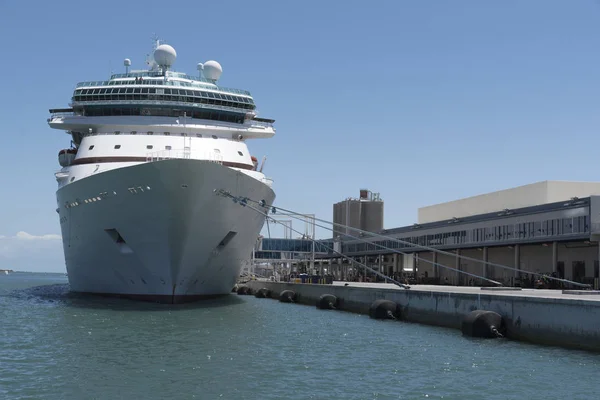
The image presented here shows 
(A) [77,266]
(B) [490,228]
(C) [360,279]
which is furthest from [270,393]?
(C) [360,279]

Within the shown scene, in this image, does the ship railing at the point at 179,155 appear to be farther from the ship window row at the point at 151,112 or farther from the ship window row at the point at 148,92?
the ship window row at the point at 148,92

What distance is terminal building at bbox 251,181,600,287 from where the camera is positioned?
39500mm

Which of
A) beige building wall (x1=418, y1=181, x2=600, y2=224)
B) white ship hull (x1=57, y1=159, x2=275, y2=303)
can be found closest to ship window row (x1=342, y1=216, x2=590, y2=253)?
beige building wall (x1=418, y1=181, x2=600, y2=224)

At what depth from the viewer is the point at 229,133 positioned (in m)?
42.8

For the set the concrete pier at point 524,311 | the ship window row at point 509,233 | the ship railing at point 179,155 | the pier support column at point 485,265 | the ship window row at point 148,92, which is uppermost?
the ship window row at point 148,92

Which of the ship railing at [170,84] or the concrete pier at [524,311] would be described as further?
the ship railing at [170,84]

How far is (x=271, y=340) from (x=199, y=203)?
10.2 meters

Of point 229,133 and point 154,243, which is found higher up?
point 229,133

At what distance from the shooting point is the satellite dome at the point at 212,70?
49781mm

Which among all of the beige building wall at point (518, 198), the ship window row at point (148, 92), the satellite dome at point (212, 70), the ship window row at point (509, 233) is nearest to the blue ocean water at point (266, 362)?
the ship window row at point (509, 233)

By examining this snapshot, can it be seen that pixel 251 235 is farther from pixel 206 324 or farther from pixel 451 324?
pixel 451 324

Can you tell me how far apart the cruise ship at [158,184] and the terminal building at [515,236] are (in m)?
6.17

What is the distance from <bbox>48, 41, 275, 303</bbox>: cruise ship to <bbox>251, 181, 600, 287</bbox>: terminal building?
6.17 meters

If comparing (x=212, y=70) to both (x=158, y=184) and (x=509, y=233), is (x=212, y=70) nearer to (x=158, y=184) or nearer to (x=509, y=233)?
(x=158, y=184)
